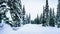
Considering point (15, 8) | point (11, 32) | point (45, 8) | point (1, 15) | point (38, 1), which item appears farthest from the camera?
point (45, 8)

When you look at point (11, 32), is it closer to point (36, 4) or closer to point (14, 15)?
point (14, 15)

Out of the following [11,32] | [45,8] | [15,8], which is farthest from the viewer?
[45,8]

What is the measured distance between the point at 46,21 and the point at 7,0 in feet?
25.2

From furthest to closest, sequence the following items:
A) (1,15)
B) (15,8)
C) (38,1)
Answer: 1. (38,1)
2. (15,8)
3. (1,15)

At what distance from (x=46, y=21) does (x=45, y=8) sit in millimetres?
1794

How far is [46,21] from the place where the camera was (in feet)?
59.5

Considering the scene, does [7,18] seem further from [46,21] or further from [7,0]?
[46,21]

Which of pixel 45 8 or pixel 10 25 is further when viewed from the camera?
pixel 45 8

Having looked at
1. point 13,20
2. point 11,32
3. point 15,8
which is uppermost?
point 15,8

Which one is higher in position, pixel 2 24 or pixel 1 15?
pixel 1 15

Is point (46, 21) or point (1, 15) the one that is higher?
point (1, 15)

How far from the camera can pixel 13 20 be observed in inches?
480

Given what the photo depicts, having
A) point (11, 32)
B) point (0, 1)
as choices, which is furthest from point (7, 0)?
point (11, 32)

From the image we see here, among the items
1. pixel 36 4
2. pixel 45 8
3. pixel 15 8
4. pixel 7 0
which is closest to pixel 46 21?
pixel 45 8
